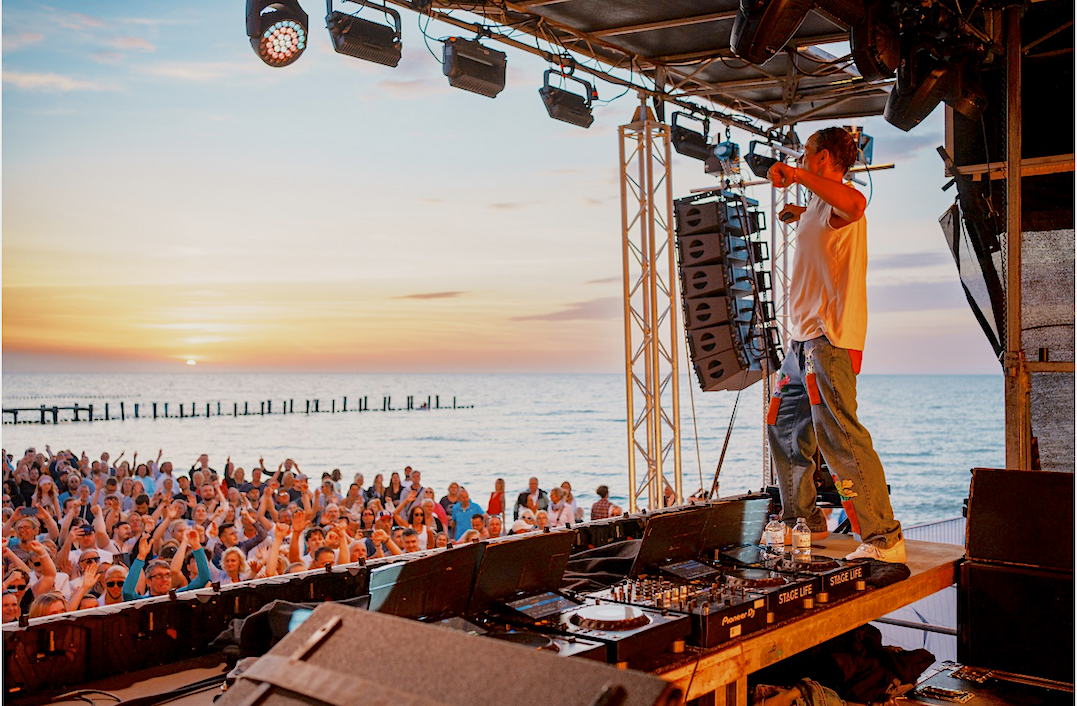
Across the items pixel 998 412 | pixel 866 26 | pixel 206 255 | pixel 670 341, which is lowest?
pixel 998 412

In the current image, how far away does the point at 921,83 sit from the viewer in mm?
4297

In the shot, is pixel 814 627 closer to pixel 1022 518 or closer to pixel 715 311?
pixel 1022 518

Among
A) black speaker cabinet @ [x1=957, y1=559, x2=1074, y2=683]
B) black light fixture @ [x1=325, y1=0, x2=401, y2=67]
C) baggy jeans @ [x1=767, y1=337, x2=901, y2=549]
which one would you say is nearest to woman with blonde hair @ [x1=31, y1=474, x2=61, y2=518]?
black light fixture @ [x1=325, y1=0, x2=401, y2=67]

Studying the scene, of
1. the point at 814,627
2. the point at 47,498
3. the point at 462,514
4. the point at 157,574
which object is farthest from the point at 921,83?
the point at 47,498

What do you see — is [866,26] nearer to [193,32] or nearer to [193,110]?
[193,32]

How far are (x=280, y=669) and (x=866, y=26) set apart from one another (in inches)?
143

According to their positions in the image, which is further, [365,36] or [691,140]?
[691,140]

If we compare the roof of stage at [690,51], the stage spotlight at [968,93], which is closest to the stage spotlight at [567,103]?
the roof of stage at [690,51]

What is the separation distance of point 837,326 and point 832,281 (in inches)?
6.1

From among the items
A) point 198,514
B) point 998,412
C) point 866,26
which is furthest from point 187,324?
point 998,412

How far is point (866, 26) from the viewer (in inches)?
155

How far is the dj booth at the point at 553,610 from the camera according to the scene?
1980mm

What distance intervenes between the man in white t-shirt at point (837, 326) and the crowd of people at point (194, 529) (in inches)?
47.6

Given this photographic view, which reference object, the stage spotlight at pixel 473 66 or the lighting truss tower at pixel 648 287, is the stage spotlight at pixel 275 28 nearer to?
the stage spotlight at pixel 473 66
